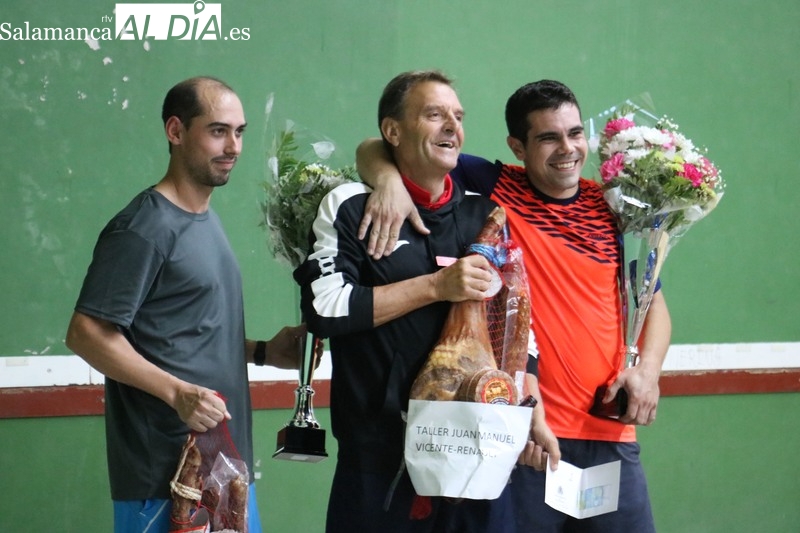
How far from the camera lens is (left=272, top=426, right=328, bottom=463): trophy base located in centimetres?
245

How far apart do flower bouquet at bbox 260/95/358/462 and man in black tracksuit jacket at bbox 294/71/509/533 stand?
0.17 meters

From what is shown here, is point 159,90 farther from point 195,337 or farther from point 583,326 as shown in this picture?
point 583,326

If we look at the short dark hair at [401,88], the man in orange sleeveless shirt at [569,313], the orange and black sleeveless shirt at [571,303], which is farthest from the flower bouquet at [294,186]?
the orange and black sleeveless shirt at [571,303]

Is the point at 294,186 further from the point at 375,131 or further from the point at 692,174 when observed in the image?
the point at 375,131

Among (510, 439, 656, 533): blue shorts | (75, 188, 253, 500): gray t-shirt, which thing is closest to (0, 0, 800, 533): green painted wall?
(75, 188, 253, 500): gray t-shirt

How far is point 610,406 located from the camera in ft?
8.00

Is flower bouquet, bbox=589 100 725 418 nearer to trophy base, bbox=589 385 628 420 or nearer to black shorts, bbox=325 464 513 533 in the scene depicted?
trophy base, bbox=589 385 628 420

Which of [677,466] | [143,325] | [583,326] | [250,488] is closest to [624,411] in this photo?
[583,326]

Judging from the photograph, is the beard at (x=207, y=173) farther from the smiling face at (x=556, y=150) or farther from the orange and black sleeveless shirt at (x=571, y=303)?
the smiling face at (x=556, y=150)

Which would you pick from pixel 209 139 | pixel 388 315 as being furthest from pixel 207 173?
pixel 388 315

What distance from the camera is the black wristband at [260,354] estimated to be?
2.66 meters

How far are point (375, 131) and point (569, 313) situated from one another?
1.60 meters

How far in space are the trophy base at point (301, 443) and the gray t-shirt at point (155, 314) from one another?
0.14 m

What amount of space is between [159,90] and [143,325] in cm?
151
